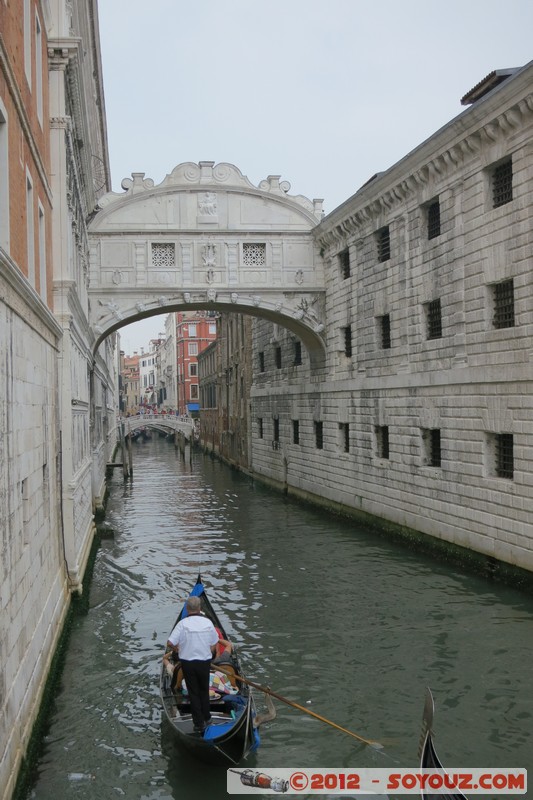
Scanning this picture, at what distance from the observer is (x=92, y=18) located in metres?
17.0

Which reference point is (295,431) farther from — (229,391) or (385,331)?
(229,391)

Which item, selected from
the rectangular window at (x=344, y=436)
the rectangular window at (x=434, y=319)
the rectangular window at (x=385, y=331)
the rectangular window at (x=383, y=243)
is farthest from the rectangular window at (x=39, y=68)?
the rectangular window at (x=344, y=436)

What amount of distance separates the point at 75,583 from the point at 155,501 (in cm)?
1377

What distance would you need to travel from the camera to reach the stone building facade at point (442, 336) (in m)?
11.6

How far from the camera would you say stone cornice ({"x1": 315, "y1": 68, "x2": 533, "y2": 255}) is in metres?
11.8

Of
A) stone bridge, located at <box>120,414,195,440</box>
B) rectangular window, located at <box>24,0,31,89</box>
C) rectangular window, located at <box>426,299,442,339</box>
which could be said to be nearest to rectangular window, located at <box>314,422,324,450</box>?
rectangular window, located at <box>426,299,442,339</box>

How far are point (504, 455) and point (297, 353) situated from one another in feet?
39.1

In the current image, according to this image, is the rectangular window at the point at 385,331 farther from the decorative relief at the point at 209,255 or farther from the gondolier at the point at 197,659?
the gondolier at the point at 197,659

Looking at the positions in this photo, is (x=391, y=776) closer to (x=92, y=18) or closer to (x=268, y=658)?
(x=268, y=658)

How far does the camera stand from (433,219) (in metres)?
14.7

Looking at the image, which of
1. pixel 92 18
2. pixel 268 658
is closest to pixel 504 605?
pixel 268 658

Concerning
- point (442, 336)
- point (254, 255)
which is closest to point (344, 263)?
point (254, 255)

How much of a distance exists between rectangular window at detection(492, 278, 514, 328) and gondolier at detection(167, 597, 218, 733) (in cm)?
762

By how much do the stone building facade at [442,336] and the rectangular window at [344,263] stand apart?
3 centimetres
